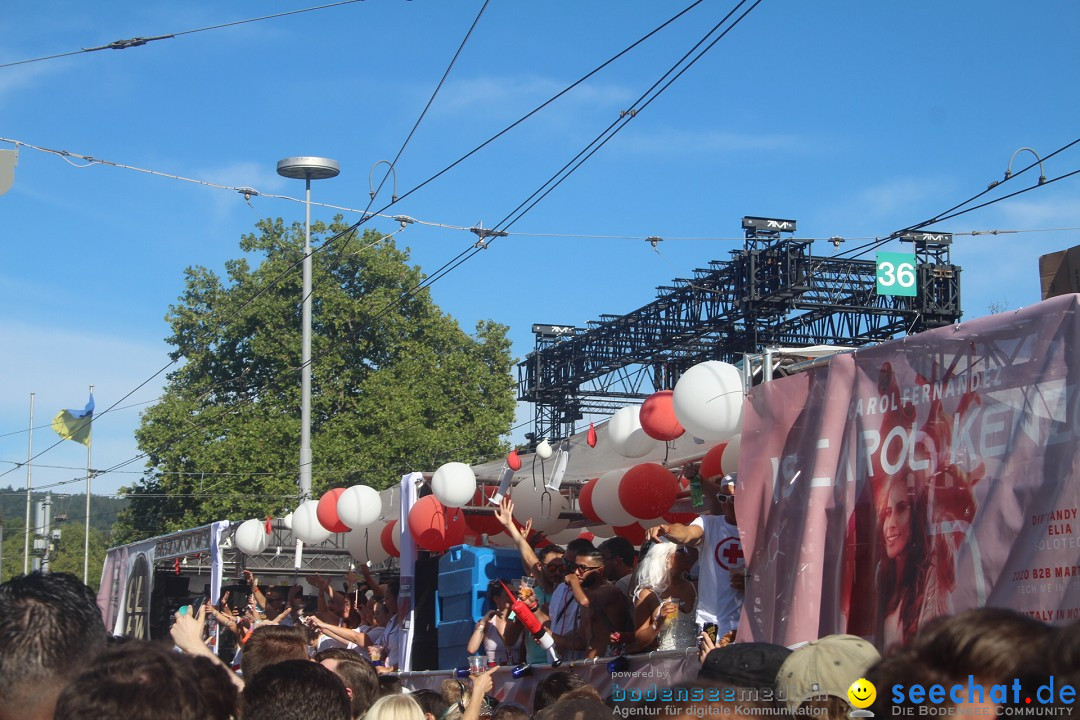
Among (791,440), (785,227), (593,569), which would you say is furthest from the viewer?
(785,227)

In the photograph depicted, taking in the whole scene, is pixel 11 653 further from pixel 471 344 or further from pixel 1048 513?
pixel 471 344

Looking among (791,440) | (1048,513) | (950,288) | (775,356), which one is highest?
(950,288)

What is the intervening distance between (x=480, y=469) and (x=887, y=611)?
31.3 feet

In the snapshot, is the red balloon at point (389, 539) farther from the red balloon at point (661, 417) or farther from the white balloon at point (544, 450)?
the red balloon at point (661, 417)

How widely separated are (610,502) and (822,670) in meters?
7.39

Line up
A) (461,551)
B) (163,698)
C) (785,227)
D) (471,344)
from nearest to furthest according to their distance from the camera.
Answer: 1. (163,698)
2. (461,551)
3. (785,227)
4. (471,344)

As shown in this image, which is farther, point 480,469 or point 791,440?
point 480,469

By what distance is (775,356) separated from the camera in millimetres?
7035

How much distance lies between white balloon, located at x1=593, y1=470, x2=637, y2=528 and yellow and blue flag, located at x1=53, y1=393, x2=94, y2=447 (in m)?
25.6

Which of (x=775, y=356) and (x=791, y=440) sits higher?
(x=775, y=356)

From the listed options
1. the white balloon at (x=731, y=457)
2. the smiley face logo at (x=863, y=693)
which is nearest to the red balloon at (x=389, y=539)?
the white balloon at (x=731, y=457)

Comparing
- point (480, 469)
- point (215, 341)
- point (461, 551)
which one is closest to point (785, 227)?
point (480, 469)

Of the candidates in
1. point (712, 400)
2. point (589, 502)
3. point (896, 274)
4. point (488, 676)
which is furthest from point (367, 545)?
point (896, 274)

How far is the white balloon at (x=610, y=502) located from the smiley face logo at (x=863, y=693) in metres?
7.47
